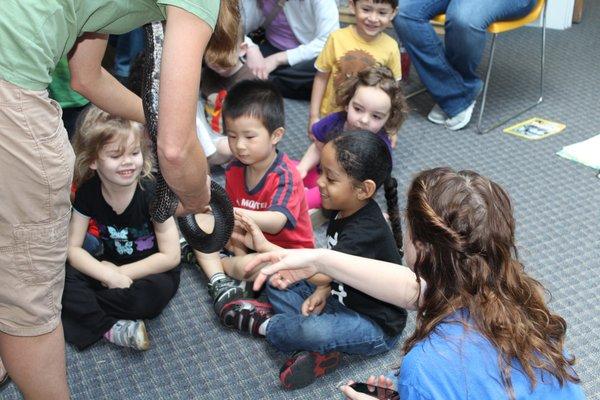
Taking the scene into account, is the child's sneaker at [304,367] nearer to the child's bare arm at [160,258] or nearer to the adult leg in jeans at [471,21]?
the child's bare arm at [160,258]

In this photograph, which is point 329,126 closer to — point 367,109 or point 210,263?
point 367,109

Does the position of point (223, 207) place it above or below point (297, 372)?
above

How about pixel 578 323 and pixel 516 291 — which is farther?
pixel 578 323

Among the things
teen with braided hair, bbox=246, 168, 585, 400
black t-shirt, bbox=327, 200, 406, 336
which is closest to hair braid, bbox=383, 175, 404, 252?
black t-shirt, bbox=327, 200, 406, 336

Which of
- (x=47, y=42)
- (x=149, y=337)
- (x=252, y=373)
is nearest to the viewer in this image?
(x=47, y=42)

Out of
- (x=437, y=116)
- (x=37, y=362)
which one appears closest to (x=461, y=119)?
(x=437, y=116)

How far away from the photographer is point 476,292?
1172 mm

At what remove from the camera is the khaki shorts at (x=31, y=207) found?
1.19 m

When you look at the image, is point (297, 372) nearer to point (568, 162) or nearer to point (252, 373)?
point (252, 373)

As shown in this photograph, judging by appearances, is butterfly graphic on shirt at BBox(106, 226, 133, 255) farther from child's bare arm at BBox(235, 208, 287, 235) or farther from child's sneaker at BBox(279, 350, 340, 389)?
child's sneaker at BBox(279, 350, 340, 389)

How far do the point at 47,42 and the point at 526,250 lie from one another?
159cm

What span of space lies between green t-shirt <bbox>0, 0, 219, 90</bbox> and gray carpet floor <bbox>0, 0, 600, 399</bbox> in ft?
2.88

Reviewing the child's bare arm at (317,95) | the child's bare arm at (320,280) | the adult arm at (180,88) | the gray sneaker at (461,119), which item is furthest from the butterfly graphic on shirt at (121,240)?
the gray sneaker at (461,119)

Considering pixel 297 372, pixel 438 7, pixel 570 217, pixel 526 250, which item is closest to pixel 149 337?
pixel 297 372
